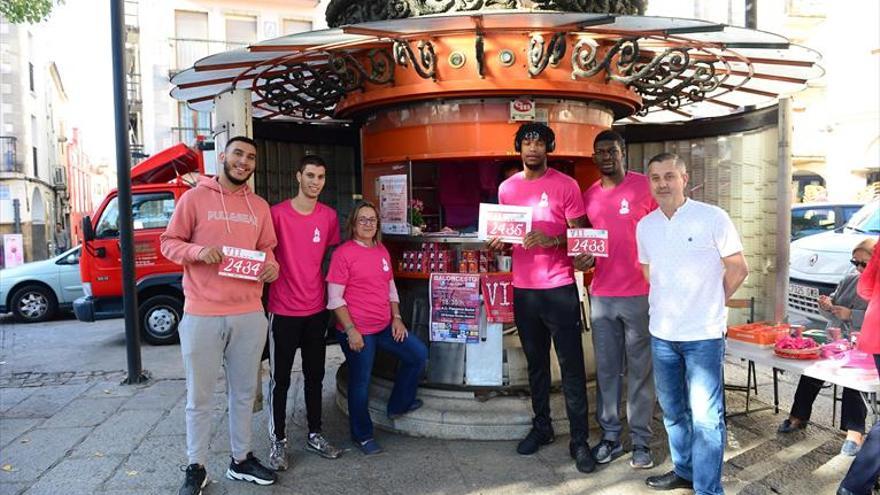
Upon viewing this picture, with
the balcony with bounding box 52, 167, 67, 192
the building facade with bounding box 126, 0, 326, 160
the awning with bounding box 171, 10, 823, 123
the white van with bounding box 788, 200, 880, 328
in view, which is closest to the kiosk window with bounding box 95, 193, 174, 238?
the awning with bounding box 171, 10, 823, 123

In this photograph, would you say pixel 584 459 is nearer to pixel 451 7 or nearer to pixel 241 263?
pixel 241 263

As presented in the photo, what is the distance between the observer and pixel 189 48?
78.9 feet

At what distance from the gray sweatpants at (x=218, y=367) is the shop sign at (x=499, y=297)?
1.72 m

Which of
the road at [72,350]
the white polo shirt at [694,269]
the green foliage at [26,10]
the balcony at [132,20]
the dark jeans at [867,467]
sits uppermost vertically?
the balcony at [132,20]

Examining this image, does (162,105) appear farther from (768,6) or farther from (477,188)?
(768,6)

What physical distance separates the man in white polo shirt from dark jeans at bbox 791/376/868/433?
1534 millimetres

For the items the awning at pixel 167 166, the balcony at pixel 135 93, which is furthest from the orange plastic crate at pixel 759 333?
the balcony at pixel 135 93

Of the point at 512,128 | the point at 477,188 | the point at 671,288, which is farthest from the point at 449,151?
the point at 671,288

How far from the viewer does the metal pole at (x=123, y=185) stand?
700cm

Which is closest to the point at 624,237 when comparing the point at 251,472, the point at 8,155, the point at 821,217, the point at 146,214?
the point at 251,472

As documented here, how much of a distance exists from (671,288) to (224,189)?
2800 mm

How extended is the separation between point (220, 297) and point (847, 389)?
4.37m

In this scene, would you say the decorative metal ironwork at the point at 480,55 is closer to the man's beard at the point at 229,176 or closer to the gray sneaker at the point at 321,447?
the man's beard at the point at 229,176

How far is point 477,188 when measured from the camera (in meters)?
6.83
